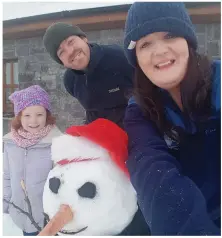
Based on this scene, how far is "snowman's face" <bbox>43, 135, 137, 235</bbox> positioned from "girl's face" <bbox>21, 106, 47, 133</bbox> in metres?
0.72

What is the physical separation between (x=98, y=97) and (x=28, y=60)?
74.5 inches

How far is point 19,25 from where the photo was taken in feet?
8.75

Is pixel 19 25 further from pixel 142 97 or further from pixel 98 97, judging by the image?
pixel 142 97

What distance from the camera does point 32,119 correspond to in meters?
1.57

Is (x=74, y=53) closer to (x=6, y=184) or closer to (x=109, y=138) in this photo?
(x=109, y=138)

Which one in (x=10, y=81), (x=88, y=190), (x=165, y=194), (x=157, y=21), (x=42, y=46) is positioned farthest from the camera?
(x=10, y=81)

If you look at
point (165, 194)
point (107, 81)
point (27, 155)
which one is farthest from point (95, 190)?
point (27, 155)

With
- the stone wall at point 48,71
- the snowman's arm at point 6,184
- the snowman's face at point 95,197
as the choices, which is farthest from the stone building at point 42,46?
the snowman's face at point 95,197

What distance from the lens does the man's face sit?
1.37 meters

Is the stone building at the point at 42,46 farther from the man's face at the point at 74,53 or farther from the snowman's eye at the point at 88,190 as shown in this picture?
the snowman's eye at the point at 88,190

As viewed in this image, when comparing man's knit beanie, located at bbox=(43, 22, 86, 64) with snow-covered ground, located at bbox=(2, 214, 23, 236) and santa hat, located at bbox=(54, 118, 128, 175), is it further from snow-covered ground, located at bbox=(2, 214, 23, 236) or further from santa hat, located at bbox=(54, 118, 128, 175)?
snow-covered ground, located at bbox=(2, 214, 23, 236)

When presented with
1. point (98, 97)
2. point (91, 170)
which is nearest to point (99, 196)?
point (91, 170)

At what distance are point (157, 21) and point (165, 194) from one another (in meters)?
0.44

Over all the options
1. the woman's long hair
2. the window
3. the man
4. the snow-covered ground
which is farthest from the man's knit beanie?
the window
